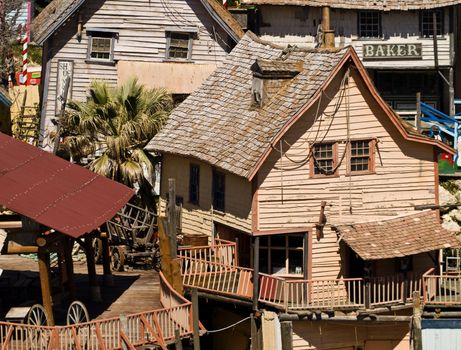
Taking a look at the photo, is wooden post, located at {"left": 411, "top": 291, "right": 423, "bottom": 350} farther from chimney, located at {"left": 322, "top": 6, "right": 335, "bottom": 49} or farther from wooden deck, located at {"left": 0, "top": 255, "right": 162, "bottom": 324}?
chimney, located at {"left": 322, "top": 6, "right": 335, "bottom": 49}

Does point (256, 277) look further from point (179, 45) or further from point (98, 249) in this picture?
point (179, 45)

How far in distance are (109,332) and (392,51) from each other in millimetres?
26411

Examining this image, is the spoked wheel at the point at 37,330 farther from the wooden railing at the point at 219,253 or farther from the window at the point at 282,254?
the window at the point at 282,254

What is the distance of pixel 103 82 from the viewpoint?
64312 mm

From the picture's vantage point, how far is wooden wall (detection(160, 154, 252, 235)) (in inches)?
2167

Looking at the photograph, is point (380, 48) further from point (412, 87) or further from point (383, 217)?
point (383, 217)

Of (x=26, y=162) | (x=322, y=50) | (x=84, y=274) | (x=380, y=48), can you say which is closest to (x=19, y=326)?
(x=26, y=162)

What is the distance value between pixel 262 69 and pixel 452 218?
10.0 meters

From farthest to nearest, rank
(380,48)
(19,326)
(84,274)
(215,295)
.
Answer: (380,48) < (84,274) < (215,295) < (19,326)

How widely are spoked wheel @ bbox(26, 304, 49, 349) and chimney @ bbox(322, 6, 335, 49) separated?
1509 centimetres

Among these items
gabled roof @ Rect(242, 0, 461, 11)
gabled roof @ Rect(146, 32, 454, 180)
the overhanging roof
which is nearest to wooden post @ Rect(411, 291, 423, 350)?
the overhanging roof

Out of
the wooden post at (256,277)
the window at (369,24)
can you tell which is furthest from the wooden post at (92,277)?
the window at (369,24)

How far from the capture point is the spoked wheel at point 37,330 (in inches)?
1873

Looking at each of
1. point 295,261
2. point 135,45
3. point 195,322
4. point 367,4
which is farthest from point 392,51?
point 195,322
